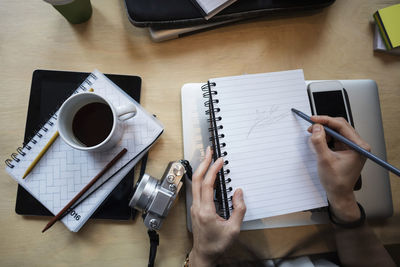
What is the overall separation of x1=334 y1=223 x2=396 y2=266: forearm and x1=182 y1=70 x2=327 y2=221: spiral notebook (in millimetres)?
119

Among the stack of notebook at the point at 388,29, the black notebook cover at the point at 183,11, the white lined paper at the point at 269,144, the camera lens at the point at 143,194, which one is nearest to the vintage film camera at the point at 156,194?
the camera lens at the point at 143,194

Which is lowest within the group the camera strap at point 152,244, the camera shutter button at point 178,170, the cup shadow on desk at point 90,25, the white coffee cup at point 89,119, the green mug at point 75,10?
the camera strap at point 152,244

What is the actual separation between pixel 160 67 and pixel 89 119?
Answer: 0.21 m

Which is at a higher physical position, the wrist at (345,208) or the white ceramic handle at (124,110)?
the white ceramic handle at (124,110)

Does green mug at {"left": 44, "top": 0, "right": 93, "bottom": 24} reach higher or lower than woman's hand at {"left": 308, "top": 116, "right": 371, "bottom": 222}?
higher

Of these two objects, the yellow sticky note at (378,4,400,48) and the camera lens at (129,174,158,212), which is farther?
the yellow sticky note at (378,4,400,48)

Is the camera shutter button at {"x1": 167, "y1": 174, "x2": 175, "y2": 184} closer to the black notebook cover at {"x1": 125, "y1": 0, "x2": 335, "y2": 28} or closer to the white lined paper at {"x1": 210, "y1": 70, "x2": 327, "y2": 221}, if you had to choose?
the white lined paper at {"x1": 210, "y1": 70, "x2": 327, "y2": 221}

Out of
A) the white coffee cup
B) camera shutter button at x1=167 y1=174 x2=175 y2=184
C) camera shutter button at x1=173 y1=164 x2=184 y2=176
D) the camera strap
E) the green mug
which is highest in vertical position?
the green mug

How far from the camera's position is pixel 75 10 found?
0.56 metres

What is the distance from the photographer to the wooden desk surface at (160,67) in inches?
21.9

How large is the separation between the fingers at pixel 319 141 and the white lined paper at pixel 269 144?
28 mm

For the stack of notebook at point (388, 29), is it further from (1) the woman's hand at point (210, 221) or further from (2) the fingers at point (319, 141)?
(1) the woman's hand at point (210, 221)

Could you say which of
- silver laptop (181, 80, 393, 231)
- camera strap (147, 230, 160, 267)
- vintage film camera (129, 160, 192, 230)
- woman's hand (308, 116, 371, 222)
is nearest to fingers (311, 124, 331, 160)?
woman's hand (308, 116, 371, 222)

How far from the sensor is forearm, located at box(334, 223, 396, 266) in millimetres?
536
